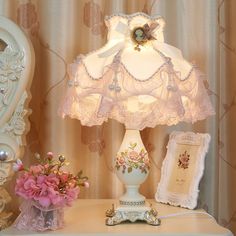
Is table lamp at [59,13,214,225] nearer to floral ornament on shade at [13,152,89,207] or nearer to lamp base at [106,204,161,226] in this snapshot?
lamp base at [106,204,161,226]

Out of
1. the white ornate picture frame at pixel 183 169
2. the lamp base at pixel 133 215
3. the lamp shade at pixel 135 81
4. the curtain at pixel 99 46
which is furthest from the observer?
the curtain at pixel 99 46

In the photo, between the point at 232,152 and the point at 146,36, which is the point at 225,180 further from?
the point at 146,36

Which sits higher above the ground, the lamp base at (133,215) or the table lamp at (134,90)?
the table lamp at (134,90)

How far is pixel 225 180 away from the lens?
70.1 inches

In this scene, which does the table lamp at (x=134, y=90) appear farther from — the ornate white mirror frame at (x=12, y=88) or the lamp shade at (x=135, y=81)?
the ornate white mirror frame at (x=12, y=88)

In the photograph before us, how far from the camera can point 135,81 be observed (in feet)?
4.18

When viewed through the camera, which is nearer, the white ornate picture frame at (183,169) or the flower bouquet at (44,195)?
the flower bouquet at (44,195)

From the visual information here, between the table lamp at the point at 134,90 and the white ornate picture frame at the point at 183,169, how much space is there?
0.17 meters

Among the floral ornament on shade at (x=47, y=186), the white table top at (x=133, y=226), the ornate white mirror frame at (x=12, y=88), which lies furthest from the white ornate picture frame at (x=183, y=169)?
the ornate white mirror frame at (x=12, y=88)

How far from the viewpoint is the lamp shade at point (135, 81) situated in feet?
4.17

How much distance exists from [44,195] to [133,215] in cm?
30

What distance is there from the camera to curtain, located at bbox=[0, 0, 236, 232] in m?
1.74

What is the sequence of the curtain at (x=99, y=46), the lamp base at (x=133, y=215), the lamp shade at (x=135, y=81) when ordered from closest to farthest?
the lamp shade at (x=135, y=81) < the lamp base at (x=133, y=215) < the curtain at (x=99, y=46)

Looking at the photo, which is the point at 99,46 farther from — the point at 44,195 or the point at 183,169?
the point at 44,195
